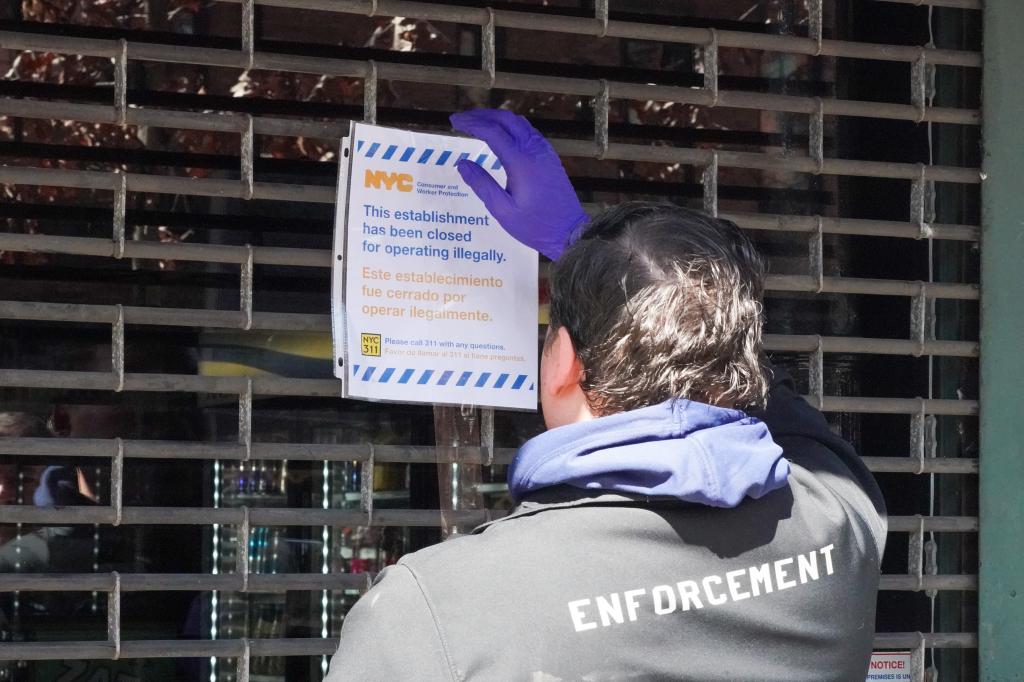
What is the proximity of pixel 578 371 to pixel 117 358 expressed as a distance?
3.53 ft

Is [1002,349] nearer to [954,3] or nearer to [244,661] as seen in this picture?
[954,3]

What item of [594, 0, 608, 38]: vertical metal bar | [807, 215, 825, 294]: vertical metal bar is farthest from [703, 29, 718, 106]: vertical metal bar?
[807, 215, 825, 294]: vertical metal bar

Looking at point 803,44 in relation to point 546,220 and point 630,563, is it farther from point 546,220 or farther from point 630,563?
point 630,563

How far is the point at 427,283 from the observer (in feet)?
8.19

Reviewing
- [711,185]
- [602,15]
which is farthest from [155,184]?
[711,185]

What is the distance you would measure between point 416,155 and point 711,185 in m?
0.67

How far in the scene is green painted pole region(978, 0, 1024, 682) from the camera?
2773 mm

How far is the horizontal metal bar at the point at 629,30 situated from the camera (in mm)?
2504

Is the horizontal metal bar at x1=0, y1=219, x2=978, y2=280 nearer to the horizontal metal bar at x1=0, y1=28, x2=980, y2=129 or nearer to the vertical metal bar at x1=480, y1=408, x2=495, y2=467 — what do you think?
the horizontal metal bar at x1=0, y1=28, x2=980, y2=129

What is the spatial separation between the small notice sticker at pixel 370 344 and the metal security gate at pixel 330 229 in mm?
105

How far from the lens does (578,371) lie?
173cm

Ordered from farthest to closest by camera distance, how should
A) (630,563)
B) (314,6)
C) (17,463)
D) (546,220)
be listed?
(17,463)
(314,6)
(546,220)
(630,563)

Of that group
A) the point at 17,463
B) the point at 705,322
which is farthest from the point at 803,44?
the point at 17,463

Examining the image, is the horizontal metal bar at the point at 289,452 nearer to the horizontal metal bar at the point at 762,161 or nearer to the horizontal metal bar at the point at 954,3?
the horizontal metal bar at the point at 762,161
